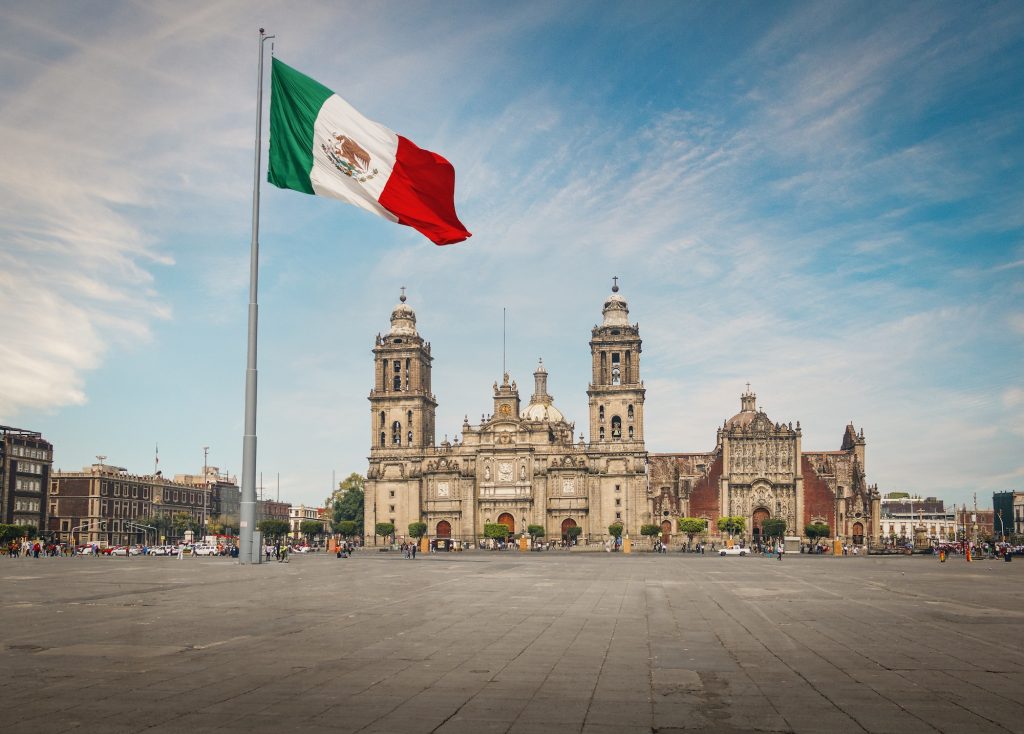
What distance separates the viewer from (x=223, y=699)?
35.3ft

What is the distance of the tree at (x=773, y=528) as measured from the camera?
98.2 meters

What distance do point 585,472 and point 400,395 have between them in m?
23.9

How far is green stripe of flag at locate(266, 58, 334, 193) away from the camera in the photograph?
60.0ft

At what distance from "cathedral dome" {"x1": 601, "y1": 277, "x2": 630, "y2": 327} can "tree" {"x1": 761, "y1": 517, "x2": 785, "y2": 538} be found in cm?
2737

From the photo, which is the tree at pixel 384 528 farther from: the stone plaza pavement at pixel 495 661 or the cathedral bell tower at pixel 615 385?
the stone plaza pavement at pixel 495 661

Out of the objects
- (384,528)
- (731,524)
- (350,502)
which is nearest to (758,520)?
(731,524)

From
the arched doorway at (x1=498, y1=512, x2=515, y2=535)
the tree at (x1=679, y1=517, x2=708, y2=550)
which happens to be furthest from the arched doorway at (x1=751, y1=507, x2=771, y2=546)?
the arched doorway at (x1=498, y1=512, x2=515, y2=535)

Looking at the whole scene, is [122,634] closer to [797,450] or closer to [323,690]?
[323,690]

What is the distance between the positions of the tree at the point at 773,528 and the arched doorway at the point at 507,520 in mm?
27938

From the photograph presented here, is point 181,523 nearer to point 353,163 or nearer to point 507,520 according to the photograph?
point 507,520

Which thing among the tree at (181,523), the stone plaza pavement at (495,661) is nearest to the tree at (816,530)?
the stone plaza pavement at (495,661)

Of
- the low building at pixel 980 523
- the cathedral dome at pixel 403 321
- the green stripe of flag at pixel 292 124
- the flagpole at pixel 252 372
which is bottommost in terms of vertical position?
the low building at pixel 980 523

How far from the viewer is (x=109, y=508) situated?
12338cm

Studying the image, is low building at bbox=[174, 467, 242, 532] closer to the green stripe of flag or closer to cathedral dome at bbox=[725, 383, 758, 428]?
cathedral dome at bbox=[725, 383, 758, 428]
